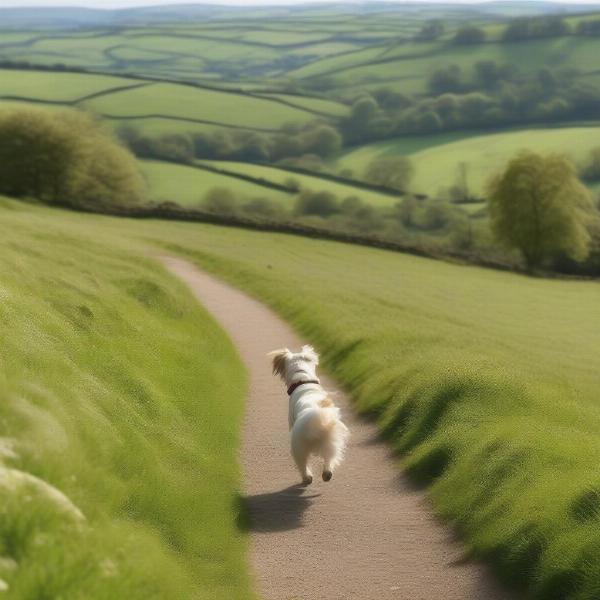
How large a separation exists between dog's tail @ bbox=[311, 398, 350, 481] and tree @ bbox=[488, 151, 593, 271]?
6767cm

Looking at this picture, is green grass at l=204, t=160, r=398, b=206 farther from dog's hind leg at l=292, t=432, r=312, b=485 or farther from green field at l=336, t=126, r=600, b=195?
dog's hind leg at l=292, t=432, r=312, b=485

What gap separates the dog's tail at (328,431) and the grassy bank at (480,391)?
5.77 ft

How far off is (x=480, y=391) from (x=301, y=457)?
17.4 ft

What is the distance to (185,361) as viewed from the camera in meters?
23.1

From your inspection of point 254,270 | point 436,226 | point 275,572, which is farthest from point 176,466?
point 436,226

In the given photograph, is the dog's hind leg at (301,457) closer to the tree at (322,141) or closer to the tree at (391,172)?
the tree at (391,172)

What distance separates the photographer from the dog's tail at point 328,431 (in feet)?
49.8

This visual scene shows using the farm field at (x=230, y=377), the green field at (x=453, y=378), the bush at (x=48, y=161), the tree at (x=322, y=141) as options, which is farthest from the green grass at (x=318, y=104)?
the green field at (x=453, y=378)

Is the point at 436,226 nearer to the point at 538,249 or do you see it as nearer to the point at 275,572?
the point at 538,249

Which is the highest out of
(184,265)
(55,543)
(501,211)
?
(55,543)

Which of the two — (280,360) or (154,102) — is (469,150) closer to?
(154,102)

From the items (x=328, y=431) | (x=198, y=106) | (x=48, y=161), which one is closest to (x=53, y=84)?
(x=198, y=106)

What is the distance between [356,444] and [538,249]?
214 feet

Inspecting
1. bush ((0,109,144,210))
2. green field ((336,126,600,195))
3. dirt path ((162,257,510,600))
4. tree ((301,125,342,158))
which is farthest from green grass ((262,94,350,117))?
dirt path ((162,257,510,600))
